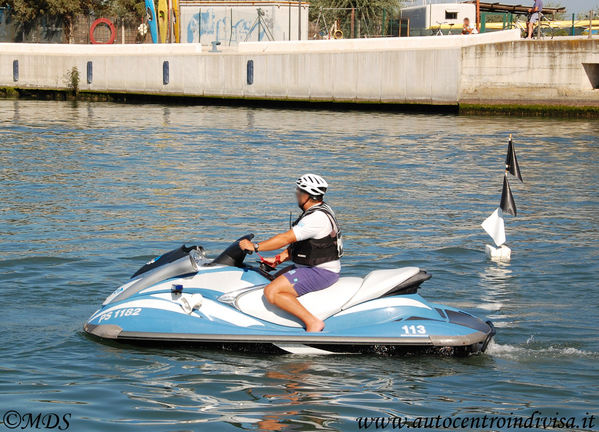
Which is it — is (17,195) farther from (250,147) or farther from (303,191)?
(303,191)

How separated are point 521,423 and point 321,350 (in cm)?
214

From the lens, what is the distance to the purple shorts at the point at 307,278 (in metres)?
8.97

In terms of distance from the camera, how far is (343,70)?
39250 millimetres

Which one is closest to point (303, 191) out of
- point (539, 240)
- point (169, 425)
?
point (169, 425)

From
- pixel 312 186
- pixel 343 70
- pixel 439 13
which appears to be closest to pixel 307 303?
pixel 312 186

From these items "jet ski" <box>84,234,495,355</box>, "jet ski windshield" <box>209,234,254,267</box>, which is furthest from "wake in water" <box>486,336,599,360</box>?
"jet ski windshield" <box>209,234,254,267</box>

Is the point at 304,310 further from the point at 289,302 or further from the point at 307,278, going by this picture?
A: the point at 307,278

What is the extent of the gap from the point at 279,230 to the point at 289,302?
6943mm

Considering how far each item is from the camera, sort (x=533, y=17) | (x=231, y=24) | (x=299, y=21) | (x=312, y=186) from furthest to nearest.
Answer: (x=231, y=24), (x=299, y=21), (x=533, y=17), (x=312, y=186)

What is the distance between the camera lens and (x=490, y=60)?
3656cm

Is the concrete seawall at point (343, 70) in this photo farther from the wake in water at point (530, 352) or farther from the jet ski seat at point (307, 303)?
the jet ski seat at point (307, 303)

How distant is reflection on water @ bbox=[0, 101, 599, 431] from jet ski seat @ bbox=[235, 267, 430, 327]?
1.47ft

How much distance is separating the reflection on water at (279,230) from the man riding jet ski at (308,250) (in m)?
0.59

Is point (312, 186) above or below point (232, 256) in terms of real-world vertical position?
above
